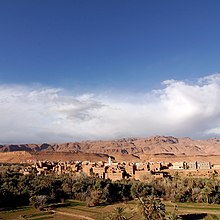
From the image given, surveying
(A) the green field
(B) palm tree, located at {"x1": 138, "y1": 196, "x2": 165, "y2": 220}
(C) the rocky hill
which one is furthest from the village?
(C) the rocky hill

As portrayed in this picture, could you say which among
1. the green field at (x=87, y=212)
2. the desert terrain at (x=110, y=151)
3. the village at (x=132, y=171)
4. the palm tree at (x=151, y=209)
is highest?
the desert terrain at (x=110, y=151)

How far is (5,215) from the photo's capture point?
34812 millimetres

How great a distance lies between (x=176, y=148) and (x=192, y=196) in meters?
121

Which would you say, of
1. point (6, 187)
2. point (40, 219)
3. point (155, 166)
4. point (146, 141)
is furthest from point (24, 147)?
point (40, 219)

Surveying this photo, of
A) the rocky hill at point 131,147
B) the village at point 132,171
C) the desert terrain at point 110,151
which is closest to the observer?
the village at point 132,171

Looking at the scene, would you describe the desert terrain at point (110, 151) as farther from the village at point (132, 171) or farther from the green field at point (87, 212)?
the green field at point (87, 212)

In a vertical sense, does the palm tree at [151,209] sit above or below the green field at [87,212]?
above

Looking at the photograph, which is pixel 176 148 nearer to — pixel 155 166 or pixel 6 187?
pixel 155 166

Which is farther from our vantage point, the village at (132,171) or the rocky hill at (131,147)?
the rocky hill at (131,147)

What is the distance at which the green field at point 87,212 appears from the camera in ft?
112

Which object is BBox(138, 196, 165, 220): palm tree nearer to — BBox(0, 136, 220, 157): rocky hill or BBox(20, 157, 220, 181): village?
BBox(20, 157, 220, 181): village

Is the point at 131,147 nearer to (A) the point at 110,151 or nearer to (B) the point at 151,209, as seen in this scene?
(A) the point at 110,151

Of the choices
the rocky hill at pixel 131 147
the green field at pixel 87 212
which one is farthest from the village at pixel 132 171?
the rocky hill at pixel 131 147

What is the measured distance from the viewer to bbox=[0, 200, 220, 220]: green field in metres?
34.2
